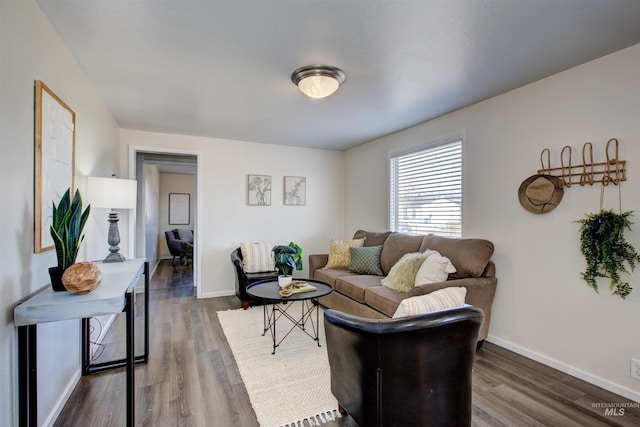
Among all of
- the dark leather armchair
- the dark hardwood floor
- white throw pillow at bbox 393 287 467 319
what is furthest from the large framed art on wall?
white throw pillow at bbox 393 287 467 319

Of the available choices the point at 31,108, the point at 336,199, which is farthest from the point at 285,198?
the point at 31,108

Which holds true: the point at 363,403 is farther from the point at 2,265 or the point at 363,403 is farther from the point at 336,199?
the point at 336,199

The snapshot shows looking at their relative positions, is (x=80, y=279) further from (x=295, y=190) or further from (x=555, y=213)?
(x=295, y=190)

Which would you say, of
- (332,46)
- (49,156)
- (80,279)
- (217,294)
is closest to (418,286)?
(332,46)

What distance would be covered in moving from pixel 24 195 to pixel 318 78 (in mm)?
2012

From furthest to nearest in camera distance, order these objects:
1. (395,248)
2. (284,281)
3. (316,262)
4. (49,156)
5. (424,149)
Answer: (316,262) → (424,149) → (395,248) → (284,281) → (49,156)

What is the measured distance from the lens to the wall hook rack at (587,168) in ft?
7.29

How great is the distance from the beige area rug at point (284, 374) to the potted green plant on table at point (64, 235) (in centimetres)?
139

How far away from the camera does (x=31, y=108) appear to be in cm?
164

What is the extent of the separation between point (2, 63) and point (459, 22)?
2.34 metres

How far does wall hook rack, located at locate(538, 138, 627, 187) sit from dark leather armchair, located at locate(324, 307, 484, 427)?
172 cm

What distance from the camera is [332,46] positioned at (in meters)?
2.16

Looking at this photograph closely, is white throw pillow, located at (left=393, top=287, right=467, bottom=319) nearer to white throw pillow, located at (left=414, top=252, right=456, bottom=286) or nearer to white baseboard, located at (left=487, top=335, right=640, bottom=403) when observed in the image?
white throw pillow, located at (left=414, top=252, right=456, bottom=286)

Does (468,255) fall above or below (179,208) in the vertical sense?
below
